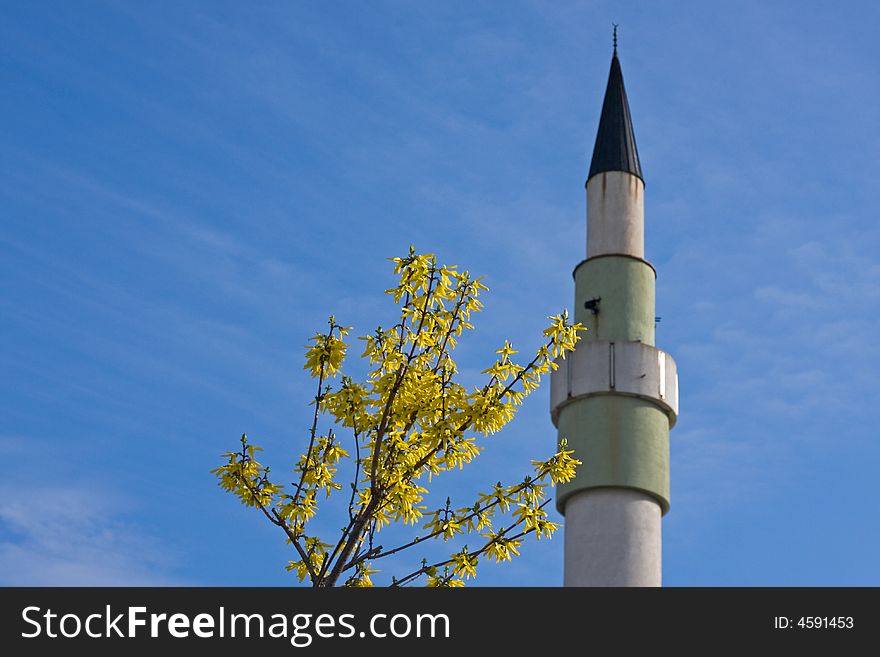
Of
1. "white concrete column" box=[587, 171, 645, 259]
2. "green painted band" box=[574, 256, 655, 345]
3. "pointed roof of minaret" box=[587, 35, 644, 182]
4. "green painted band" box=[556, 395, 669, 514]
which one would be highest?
"pointed roof of minaret" box=[587, 35, 644, 182]

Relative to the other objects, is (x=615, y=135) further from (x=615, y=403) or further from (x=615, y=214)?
(x=615, y=403)

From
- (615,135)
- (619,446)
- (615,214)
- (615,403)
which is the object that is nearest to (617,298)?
(615,214)

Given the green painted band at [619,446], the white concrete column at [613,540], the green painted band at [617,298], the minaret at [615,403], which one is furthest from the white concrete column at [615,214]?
the white concrete column at [613,540]

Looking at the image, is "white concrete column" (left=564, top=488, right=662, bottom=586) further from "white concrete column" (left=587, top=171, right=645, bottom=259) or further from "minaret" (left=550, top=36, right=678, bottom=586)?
"white concrete column" (left=587, top=171, right=645, bottom=259)

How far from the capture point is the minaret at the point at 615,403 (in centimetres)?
2119

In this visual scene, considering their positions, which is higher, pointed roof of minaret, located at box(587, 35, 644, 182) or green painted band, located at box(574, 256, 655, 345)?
pointed roof of minaret, located at box(587, 35, 644, 182)

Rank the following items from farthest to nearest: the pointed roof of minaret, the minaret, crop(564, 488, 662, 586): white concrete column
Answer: the pointed roof of minaret < the minaret < crop(564, 488, 662, 586): white concrete column

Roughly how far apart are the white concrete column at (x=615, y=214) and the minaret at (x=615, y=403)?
2cm

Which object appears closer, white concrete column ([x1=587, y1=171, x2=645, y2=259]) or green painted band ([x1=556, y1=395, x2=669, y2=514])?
green painted band ([x1=556, y1=395, x2=669, y2=514])

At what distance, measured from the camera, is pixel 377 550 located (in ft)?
41.4

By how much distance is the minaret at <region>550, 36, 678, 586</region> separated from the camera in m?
21.2

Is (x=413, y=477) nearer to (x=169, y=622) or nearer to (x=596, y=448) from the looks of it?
(x=169, y=622)

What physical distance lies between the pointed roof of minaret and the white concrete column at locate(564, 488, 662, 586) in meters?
6.78

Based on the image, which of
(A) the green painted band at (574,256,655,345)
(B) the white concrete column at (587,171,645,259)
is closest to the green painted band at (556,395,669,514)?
(A) the green painted band at (574,256,655,345)
